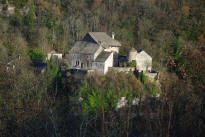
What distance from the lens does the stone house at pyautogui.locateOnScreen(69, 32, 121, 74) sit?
2477 cm

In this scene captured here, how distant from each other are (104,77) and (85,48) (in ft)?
13.2

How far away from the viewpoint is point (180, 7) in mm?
48562

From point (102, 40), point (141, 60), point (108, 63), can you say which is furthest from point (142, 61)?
point (102, 40)

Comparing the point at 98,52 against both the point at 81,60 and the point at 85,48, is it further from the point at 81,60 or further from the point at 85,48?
the point at 81,60

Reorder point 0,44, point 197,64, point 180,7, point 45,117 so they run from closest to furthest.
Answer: point 197,64 → point 45,117 → point 0,44 → point 180,7

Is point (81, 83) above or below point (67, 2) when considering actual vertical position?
below

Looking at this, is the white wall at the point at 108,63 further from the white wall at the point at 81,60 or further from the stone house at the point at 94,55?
the white wall at the point at 81,60

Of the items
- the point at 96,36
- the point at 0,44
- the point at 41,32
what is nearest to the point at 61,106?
the point at 96,36

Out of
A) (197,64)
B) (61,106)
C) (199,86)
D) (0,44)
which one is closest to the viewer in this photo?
(197,64)

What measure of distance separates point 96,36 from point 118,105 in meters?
8.42

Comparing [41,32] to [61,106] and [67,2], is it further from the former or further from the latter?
[61,106]

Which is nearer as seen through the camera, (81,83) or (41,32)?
(81,83)

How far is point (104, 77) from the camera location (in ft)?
79.9

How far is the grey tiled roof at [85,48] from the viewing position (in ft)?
84.5
